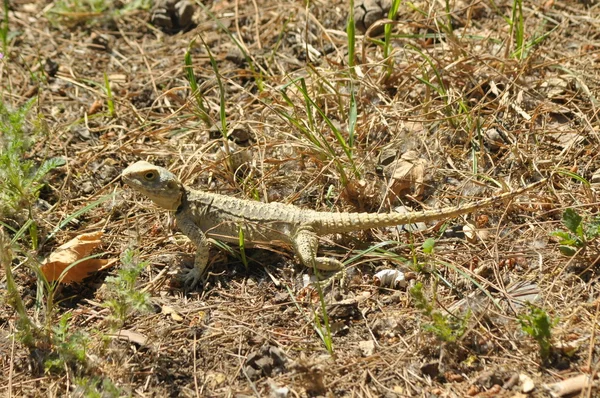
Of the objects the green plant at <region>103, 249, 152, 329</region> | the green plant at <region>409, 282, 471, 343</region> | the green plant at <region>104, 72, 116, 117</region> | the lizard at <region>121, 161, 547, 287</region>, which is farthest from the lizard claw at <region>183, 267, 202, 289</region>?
the green plant at <region>104, 72, 116, 117</region>

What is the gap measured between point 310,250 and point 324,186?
73 centimetres

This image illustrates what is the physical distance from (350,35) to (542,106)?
5.11 feet

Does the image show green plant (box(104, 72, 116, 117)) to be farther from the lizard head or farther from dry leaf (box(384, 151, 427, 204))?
dry leaf (box(384, 151, 427, 204))

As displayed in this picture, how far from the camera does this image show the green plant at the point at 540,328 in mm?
3434

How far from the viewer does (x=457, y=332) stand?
3.63 meters

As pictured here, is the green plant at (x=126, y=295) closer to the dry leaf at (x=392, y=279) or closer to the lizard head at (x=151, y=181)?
the lizard head at (x=151, y=181)

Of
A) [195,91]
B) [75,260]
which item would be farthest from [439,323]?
[195,91]

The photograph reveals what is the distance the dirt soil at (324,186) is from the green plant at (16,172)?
0.15 m

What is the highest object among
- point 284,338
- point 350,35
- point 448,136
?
point 350,35

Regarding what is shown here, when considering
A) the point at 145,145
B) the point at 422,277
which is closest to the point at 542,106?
the point at 422,277

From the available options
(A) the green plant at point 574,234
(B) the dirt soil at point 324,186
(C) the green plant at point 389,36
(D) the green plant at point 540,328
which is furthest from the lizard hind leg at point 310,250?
(C) the green plant at point 389,36

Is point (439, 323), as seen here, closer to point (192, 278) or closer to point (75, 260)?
point (192, 278)

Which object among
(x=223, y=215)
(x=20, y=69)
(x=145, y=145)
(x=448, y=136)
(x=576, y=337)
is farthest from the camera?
(x=20, y=69)

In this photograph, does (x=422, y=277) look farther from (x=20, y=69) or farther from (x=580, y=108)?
(x=20, y=69)
